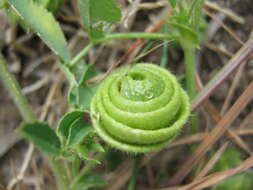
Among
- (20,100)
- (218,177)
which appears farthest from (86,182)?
(218,177)

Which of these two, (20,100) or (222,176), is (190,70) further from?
(20,100)

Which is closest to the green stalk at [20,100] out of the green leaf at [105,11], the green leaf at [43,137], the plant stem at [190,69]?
the green leaf at [43,137]

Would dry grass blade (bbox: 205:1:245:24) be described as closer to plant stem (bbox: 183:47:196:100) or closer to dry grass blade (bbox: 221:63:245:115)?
dry grass blade (bbox: 221:63:245:115)

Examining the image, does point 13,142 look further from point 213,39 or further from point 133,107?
point 213,39

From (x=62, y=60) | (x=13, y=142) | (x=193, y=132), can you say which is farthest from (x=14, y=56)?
(x=193, y=132)

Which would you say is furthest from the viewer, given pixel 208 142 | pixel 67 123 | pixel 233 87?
pixel 233 87

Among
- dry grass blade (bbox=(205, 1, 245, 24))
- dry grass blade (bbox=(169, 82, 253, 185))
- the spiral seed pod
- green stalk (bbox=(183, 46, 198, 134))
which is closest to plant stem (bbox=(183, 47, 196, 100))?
green stalk (bbox=(183, 46, 198, 134))

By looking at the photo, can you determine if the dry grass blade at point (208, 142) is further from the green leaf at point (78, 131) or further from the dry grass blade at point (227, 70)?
the green leaf at point (78, 131)
